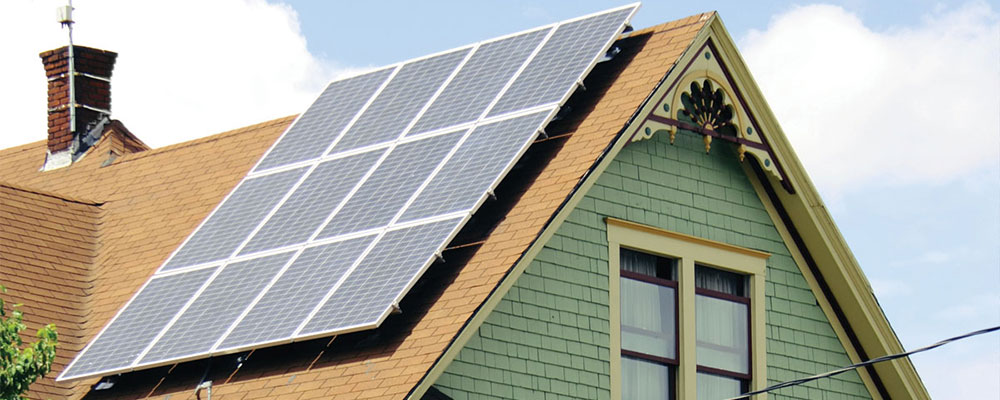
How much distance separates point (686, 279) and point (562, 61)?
97.4 inches

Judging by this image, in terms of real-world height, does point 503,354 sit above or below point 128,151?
below

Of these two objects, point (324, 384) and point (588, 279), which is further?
point (588, 279)

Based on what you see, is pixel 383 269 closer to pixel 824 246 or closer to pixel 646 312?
pixel 646 312

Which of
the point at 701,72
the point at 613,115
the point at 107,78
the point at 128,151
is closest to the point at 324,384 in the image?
the point at 613,115

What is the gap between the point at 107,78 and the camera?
26500 millimetres

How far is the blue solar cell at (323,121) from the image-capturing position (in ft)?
64.6

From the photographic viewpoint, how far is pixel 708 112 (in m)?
19.0

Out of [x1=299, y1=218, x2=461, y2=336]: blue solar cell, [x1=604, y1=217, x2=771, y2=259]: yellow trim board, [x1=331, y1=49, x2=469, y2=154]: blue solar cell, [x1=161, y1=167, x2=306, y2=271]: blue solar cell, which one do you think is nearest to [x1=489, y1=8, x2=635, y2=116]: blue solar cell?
[x1=331, y1=49, x2=469, y2=154]: blue solar cell

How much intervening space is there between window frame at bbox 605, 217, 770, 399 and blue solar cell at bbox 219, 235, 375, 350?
8.09 ft

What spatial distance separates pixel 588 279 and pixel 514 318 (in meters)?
1.10

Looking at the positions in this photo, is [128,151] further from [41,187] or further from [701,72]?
[701,72]

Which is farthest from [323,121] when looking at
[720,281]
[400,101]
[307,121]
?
[720,281]

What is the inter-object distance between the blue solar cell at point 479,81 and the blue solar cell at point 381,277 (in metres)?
1.95

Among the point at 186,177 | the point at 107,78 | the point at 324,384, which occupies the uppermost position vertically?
the point at 107,78
